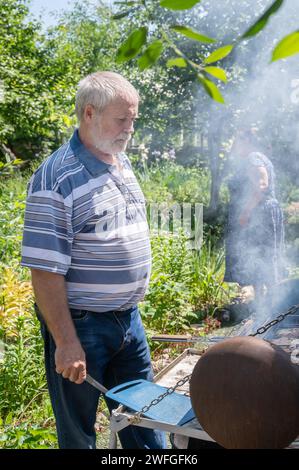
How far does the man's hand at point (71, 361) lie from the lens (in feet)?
6.88

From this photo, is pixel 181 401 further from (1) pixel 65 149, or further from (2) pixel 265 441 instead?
(1) pixel 65 149

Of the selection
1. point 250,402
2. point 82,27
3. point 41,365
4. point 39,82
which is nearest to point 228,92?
point 39,82

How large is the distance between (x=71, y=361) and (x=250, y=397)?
728mm

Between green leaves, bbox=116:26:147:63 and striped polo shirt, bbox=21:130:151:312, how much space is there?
1317 mm

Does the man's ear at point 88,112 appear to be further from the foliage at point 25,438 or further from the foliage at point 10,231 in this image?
the foliage at point 10,231

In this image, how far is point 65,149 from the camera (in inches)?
88.2

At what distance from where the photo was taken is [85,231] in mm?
2152

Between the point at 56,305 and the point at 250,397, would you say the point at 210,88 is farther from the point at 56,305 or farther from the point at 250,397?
the point at 56,305

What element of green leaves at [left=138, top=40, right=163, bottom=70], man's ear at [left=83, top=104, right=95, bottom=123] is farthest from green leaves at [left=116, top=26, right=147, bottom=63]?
man's ear at [left=83, top=104, right=95, bottom=123]

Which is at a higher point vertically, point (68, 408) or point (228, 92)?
point (228, 92)

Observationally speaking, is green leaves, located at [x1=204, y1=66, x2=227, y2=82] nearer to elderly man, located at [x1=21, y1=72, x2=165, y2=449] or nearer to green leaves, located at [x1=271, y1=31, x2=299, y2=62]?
green leaves, located at [x1=271, y1=31, x2=299, y2=62]

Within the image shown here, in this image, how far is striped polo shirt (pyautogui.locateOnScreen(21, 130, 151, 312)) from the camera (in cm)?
209

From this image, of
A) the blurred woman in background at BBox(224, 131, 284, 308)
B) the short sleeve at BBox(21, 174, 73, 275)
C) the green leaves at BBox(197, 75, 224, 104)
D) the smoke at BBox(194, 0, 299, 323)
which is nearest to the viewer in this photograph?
the green leaves at BBox(197, 75, 224, 104)

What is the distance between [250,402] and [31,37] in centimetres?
898
